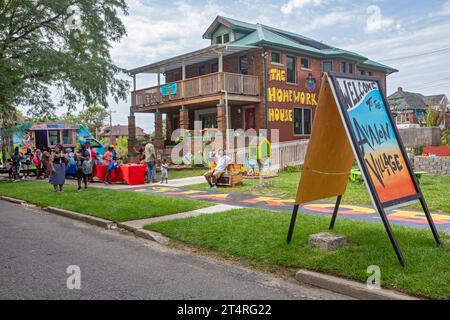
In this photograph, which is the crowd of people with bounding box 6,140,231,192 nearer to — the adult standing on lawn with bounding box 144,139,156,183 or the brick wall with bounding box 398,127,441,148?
the adult standing on lawn with bounding box 144,139,156,183

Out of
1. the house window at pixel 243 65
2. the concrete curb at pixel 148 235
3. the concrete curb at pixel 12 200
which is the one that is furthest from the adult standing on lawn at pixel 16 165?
the concrete curb at pixel 148 235

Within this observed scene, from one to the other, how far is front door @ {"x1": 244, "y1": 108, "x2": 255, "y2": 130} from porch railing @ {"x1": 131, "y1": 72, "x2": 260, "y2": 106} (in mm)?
1819

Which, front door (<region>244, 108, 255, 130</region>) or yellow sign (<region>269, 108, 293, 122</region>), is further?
front door (<region>244, 108, 255, 130</region>)

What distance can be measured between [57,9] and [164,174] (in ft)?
33.5

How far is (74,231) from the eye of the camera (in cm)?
841

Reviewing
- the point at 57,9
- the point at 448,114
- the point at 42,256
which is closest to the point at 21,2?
the point at 57,9

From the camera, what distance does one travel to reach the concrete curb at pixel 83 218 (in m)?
8.83

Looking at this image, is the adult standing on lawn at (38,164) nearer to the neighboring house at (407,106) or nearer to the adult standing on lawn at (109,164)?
the adult standing on lawn at (109,164)

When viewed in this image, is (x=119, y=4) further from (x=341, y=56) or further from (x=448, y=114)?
(x=448, y=114)

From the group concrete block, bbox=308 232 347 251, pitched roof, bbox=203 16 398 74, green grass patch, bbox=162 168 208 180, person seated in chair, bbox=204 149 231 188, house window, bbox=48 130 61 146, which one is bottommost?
concrete block, bbox=308 232 347 251

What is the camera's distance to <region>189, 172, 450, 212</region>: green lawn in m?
9.65

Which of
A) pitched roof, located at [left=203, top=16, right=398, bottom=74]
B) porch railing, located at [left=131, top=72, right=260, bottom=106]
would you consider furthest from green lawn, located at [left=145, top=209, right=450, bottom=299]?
pitched roof, located at [left=203, top=16, right=398, bottom=74]

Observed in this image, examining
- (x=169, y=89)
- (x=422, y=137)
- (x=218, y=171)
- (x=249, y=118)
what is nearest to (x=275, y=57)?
(x=249, y=118)

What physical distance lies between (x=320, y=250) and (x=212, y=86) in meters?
18.4
